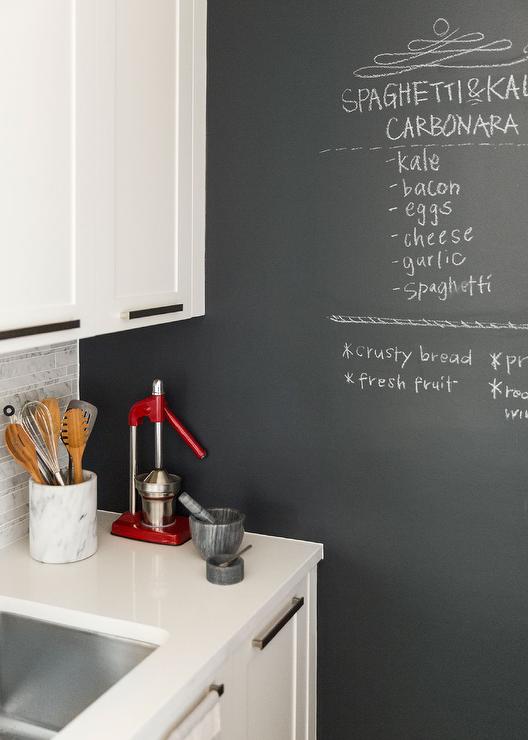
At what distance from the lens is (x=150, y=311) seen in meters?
1.72

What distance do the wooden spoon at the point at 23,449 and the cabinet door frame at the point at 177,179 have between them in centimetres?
35

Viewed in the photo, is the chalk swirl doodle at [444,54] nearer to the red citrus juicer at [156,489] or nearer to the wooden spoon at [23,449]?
the red citrus juicer at [156,489]

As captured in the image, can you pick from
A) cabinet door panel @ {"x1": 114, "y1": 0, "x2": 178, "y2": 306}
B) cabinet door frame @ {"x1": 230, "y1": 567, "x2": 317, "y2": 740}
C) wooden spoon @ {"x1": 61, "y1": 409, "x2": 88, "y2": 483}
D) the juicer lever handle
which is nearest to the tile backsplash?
wooden spoon @ {"x1": 61, "y1": 409, "x2": 88, "y2": 483}

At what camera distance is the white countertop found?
1.25m

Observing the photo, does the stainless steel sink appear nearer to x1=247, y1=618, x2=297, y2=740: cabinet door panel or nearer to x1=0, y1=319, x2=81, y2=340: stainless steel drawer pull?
x1=247, y1=618, x2=297, y2=740: cabinet door panel

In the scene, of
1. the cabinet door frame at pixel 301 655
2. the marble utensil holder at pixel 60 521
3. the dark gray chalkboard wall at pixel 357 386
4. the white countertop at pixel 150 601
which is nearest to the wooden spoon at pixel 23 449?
the marble utensil holder at pixel 60 521

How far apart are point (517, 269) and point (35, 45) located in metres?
1.03

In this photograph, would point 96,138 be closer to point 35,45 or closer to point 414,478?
point 35,45

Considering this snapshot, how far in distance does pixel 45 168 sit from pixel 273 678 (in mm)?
1112

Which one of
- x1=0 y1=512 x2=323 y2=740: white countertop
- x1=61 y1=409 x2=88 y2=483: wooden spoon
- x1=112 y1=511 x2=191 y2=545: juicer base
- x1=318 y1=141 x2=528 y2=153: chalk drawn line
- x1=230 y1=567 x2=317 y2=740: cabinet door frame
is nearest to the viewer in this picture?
x1=0 y1=512 x2=323 y2=740: white countertop

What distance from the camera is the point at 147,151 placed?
169 cm

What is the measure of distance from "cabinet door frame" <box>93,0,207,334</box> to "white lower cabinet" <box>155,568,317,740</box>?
674 mm

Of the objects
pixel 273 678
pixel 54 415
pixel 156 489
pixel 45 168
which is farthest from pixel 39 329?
pixel 273 678

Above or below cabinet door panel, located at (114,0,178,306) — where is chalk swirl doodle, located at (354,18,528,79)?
above
